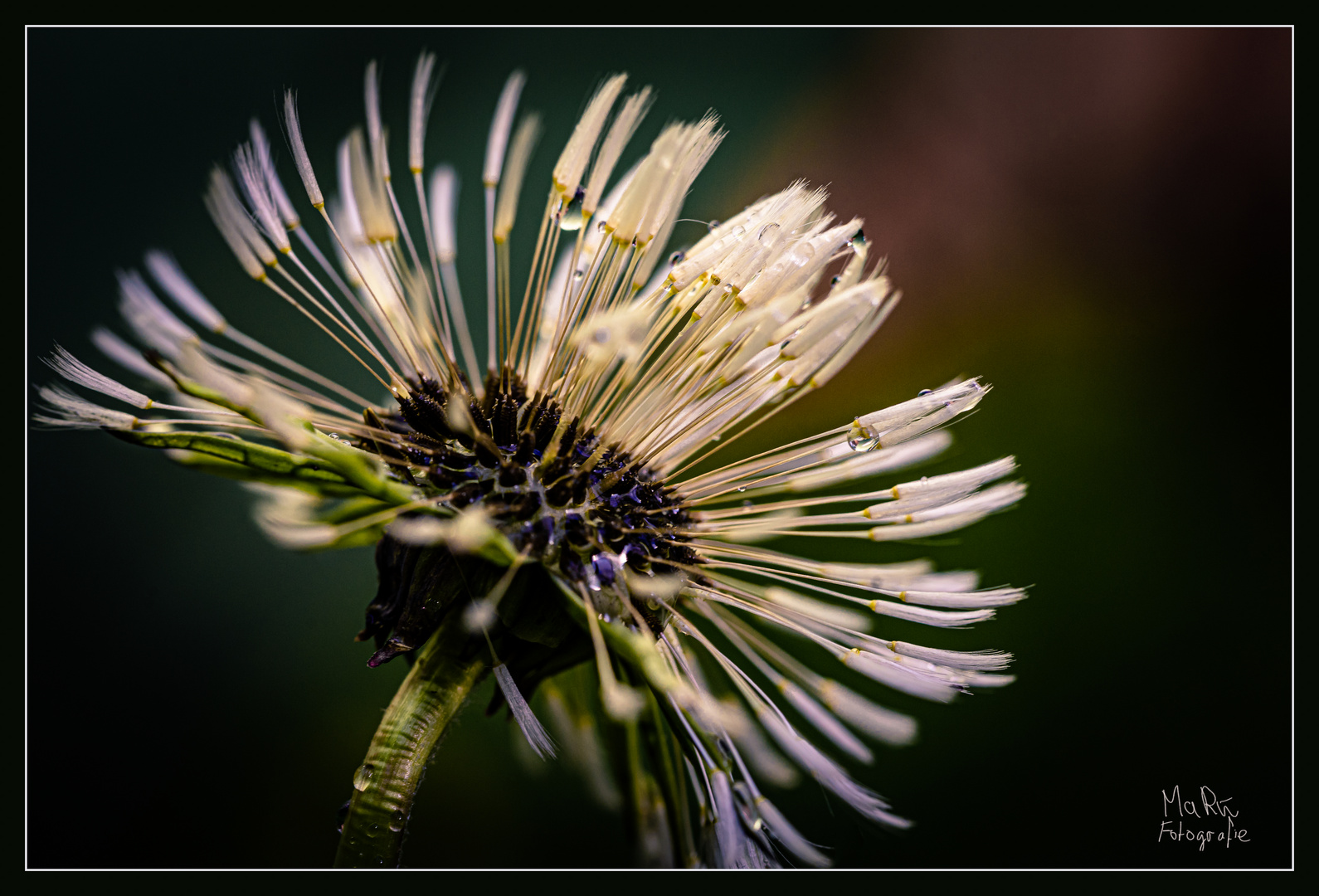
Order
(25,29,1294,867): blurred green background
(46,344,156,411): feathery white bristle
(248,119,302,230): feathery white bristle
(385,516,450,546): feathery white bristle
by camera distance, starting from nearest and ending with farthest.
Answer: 1. (385,516,450,546): feathery white bristle
2. (46,344,156,411): feathery white bristle
3. (248,119,302,230): feathery white bristle
4. (25,29,1294,867): blurred green background

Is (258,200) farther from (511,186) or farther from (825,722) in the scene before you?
(825,722)

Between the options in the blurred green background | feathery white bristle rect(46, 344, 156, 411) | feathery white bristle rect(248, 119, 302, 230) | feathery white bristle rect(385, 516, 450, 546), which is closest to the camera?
feathery white bristle rect(385, 516, 450, 546)

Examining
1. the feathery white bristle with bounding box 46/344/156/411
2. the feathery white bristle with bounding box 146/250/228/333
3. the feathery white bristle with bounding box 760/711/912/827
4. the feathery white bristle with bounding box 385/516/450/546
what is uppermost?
the feathery white bristle with bounding box 146/250/228/333

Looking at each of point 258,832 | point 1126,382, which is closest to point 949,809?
point 1126,382

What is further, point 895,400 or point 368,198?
point 895,400

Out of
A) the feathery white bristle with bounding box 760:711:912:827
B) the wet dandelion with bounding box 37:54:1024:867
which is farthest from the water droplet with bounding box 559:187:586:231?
the feathery white bristle with bounding box 760:711:912:827

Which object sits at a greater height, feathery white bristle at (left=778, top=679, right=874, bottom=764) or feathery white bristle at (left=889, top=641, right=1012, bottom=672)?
feathery white bristle at (left=889, top=641, right=1012, bottom=672)

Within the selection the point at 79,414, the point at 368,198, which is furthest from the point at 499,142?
the point at 79,414

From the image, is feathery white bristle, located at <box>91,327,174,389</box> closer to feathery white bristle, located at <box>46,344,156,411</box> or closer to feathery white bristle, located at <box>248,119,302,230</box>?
feathery white bristle, located at <box>46,344,156,411</box>
